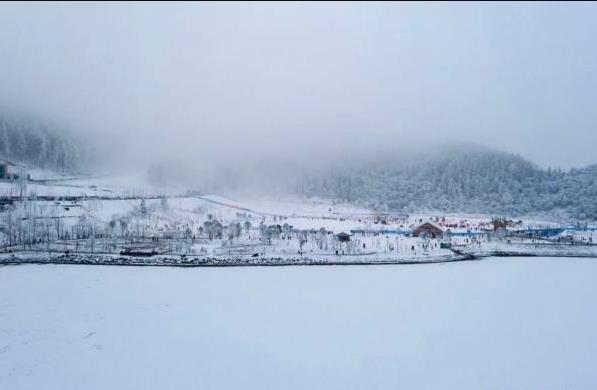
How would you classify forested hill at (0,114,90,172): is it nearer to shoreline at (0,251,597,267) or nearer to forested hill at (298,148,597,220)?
forested hill at (298,148,597,220)

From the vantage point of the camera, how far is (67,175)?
49156 mm

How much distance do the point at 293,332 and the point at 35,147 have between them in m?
58.1

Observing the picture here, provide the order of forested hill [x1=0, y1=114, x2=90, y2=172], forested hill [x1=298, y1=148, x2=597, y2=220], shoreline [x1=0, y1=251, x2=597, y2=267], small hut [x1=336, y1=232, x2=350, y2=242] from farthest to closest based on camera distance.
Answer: forested hill [x1=0, y1=114, x2=90, y2=172] < forested hill [x1=298, y1=148, x2=597, y2=220] < small hut [x1=336, y1=232, x2=350, y2=242] < shoreline [x1=0, y1=251, x2=597, y2=267]

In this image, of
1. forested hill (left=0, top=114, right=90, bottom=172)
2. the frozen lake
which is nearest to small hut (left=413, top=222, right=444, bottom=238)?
the frozen lake

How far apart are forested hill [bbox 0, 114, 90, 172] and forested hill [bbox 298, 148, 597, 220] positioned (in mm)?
30411

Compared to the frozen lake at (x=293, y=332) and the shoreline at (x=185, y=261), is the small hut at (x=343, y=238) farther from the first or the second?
the frozen lake at (x=293, y=332)

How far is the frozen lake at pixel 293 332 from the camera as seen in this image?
6.58 meters

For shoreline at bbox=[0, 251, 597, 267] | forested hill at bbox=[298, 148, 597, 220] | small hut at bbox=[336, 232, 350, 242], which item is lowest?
shoreline at bbox=[0, 251, 597, 267]

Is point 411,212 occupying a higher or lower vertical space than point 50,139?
lower

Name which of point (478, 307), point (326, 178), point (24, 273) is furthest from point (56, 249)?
point (326, 178)

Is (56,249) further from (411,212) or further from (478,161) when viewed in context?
(478,161)

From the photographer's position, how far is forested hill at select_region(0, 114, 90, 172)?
5109cm

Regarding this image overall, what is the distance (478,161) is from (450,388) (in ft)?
210

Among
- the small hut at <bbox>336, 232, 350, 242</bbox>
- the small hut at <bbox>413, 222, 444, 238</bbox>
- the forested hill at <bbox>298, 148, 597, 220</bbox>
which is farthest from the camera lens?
the forested hill at <bbox>298, 148, 597, 220</bbox>
